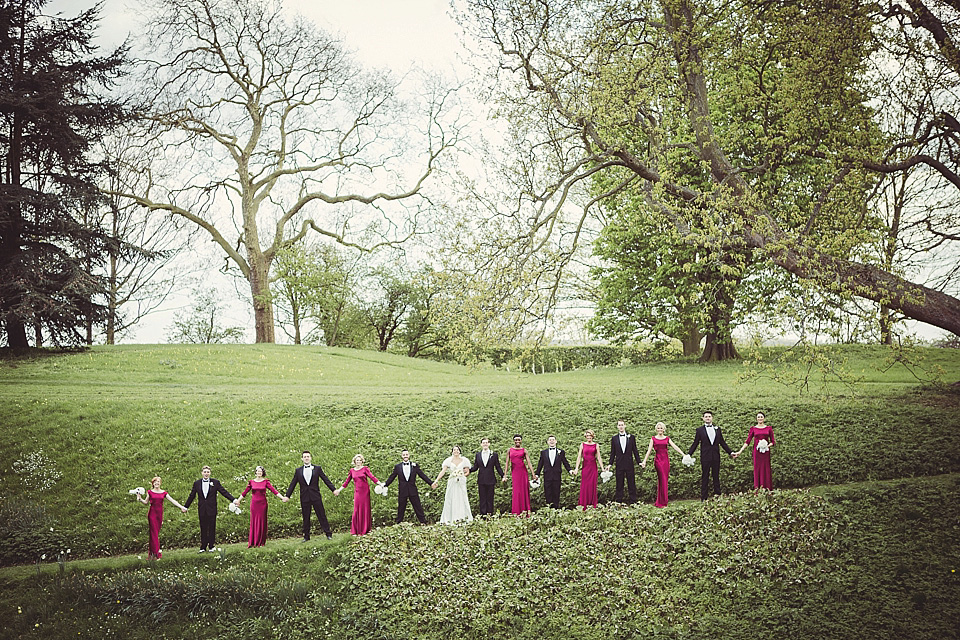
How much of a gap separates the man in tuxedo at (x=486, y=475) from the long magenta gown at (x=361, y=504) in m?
2.24

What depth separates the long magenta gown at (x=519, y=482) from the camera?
13.8 meters

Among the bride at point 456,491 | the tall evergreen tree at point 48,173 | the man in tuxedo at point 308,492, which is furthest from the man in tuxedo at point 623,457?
the tall evergreen tree at point 48,173

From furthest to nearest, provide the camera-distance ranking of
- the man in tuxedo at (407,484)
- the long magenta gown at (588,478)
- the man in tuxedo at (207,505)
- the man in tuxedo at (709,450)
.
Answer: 1. the man in tuxedo at (709,450)
2. the long magenta gown at (588,478)
3. the man in tuxedo at (407,484)
4. the man in tuxedo at (207,505)

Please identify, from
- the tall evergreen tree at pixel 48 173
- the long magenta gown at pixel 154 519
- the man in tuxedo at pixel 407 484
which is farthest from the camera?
the tall evergreen tree at pixel 48 173

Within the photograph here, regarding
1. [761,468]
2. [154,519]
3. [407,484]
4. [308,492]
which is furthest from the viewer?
[761,468]

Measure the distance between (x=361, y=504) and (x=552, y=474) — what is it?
13.5 ft

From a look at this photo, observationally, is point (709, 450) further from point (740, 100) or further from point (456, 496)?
point (740, 100)

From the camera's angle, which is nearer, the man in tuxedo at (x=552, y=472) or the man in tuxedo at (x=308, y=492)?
the man in tuxedo at (x=308, y=492)

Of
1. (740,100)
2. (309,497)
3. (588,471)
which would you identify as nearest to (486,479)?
(588,471)

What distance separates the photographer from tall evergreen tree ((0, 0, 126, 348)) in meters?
27.5

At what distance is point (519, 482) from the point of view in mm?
13891

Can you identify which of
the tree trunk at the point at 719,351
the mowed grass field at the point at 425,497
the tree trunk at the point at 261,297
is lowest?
the mowed grass field at the point at 425,497

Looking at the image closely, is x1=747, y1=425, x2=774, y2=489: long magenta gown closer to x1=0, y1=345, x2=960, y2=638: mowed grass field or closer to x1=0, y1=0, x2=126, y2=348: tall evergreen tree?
x1=0, y1=345, x2=960, y2=638: mowed grass field

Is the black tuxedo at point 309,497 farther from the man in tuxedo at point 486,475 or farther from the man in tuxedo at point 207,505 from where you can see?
the man in tuxedo at point 486,475
